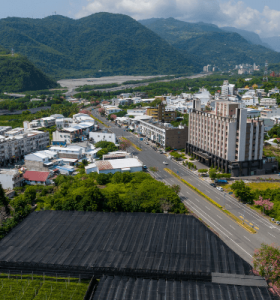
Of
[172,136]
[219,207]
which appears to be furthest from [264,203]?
[172,136]


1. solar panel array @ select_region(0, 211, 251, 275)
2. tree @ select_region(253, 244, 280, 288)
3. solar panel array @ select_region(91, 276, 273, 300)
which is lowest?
solar panel array @ select_region(91, 276, 273, 300)

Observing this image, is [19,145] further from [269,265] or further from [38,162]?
[269,265]

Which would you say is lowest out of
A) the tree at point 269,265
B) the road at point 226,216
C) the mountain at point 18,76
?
the road at point 226,216

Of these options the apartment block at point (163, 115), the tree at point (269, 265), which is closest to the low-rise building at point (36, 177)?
the tree at point (269, 265)

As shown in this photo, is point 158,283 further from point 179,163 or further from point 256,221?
point 179,163

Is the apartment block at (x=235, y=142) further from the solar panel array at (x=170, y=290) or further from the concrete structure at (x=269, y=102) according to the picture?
the concrete structure at (x=269, y=102)

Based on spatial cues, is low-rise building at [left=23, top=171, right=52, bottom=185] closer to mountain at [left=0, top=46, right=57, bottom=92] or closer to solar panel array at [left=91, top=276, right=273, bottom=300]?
solar panel array at [left=91, top=276, right=273, bottom=300]

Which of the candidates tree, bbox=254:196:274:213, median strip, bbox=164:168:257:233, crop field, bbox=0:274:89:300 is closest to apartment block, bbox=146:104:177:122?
median strip, bbox=164:168:257:233

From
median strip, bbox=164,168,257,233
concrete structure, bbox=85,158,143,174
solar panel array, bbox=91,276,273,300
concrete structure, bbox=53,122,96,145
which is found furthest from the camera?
concrete structure, bbox=53,122,96,145
